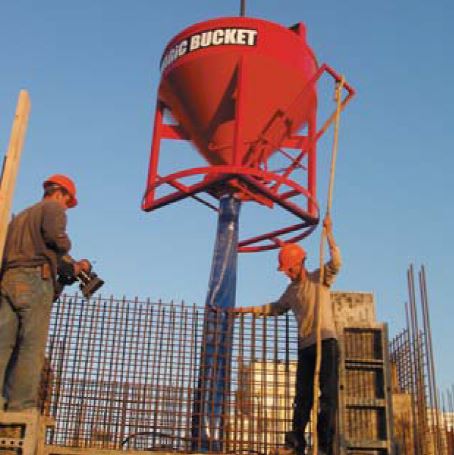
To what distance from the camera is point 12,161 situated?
4383 mm

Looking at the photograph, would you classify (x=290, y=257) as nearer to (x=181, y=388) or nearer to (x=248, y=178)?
(x=181, y=388)

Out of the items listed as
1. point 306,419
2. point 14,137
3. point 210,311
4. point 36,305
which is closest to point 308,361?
point 306,419

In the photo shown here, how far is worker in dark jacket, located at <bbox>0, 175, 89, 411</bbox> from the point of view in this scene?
4.77 meters

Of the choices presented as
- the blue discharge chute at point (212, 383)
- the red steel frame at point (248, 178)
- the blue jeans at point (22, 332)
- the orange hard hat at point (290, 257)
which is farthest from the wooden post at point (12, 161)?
the red steel frame at point (248, 178)

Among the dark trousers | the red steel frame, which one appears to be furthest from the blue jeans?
the red steel frame

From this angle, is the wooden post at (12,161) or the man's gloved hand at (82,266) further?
the man's gloved hand at (82,266)

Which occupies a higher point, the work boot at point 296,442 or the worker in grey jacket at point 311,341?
the worker in grey jacket at point 311,341

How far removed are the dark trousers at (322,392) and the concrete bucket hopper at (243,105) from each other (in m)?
6.75

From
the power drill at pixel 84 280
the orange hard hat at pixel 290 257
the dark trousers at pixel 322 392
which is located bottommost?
the dark trousers at pixel 322 392

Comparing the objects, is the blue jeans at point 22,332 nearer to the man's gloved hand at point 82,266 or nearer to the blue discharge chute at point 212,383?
the man's gloved hand at point 82,266

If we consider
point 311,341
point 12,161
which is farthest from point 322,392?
point 12,161

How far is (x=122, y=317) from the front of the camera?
7793 millimetres

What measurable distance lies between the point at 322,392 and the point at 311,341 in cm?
44

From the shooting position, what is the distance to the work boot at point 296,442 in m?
5.90
